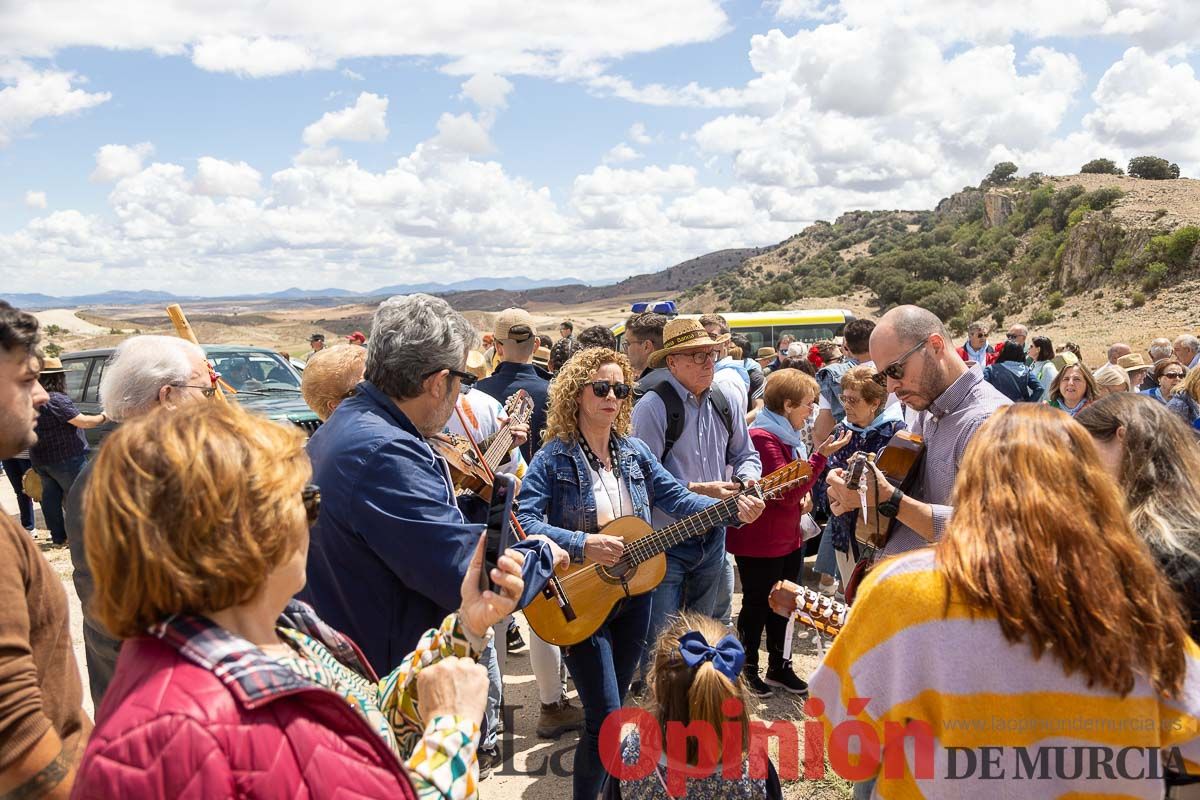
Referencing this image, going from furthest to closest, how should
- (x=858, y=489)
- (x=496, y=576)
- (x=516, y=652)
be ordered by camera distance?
(x=516, y=652) → (x=858, y=489) → (x=496, y=576)

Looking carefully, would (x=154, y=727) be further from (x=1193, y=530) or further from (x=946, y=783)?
(x=1193, y=530)

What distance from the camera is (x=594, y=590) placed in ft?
11.3

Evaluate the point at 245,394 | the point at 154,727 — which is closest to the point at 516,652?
the point at 154,727

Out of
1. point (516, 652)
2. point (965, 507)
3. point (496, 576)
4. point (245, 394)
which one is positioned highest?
point (965, 507)

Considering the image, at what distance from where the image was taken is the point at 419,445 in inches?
85.8

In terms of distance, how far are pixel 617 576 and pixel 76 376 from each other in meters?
9.51

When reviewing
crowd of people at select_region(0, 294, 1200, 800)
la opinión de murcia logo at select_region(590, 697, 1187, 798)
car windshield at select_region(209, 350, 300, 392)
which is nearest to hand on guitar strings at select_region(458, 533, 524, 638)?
crowd of people at select_region(0, 294, 1200, 800)

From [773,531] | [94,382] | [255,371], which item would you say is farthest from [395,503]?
[94,382]

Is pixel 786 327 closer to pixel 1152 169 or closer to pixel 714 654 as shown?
pixel 714 654

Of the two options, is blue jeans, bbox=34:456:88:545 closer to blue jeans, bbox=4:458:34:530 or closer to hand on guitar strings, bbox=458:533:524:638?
blue jeans, bbox=4:458:34:530

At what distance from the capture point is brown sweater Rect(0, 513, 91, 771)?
1502 mm

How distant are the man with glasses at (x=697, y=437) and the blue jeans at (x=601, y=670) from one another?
1.65 feet

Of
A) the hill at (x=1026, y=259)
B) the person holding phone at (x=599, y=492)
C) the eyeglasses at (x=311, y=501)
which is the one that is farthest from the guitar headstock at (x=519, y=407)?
the hill at (x=1026, y=259)

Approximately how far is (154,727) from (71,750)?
32.8 inches
